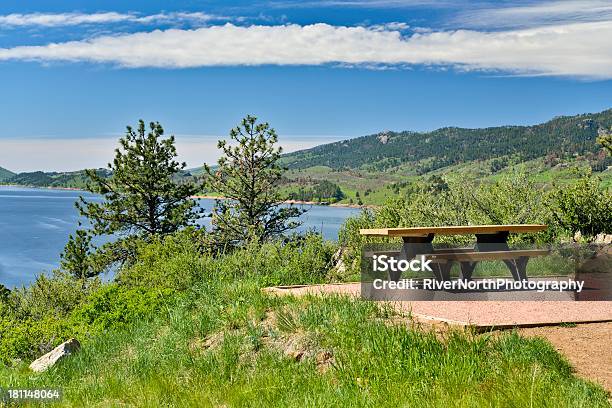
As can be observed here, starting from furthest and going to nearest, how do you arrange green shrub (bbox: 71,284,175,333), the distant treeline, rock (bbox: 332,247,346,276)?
the distant treeline, rock (bbox: 332,247,346,276), green shrub (bbox: 71,284,175,333)

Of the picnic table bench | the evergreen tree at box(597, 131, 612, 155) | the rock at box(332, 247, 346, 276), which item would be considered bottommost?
the rock at box(332, 247, 346, 276)

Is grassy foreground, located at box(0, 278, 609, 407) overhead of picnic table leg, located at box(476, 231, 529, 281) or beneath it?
beneath

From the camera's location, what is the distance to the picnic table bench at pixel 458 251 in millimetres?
9211

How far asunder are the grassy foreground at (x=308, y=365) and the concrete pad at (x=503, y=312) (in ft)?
1.60

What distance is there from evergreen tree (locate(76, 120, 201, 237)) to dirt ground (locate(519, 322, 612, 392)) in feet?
115

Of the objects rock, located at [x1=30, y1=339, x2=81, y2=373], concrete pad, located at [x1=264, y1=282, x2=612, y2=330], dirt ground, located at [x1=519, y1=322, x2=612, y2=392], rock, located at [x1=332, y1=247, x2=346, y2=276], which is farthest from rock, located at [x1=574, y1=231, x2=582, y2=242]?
rock, located at [x1=30, y1=339, x2=81, y2=373]

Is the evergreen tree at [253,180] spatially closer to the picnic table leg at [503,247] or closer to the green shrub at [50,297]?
the green shrub at [50,297]

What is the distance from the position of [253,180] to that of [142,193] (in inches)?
275

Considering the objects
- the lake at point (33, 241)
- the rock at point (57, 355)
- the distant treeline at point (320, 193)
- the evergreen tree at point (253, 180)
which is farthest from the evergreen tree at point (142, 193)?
the distant treeline at point (320, 193)

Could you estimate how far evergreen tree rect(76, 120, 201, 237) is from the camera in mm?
40531

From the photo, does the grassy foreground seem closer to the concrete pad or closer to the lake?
the concrete pad

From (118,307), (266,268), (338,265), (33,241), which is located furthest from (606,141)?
(33,241)

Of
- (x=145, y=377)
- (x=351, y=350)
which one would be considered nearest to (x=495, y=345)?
(x=351, y=350)

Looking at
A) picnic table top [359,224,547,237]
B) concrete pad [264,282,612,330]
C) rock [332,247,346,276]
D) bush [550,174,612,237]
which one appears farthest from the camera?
bush [550,174,612,237]
